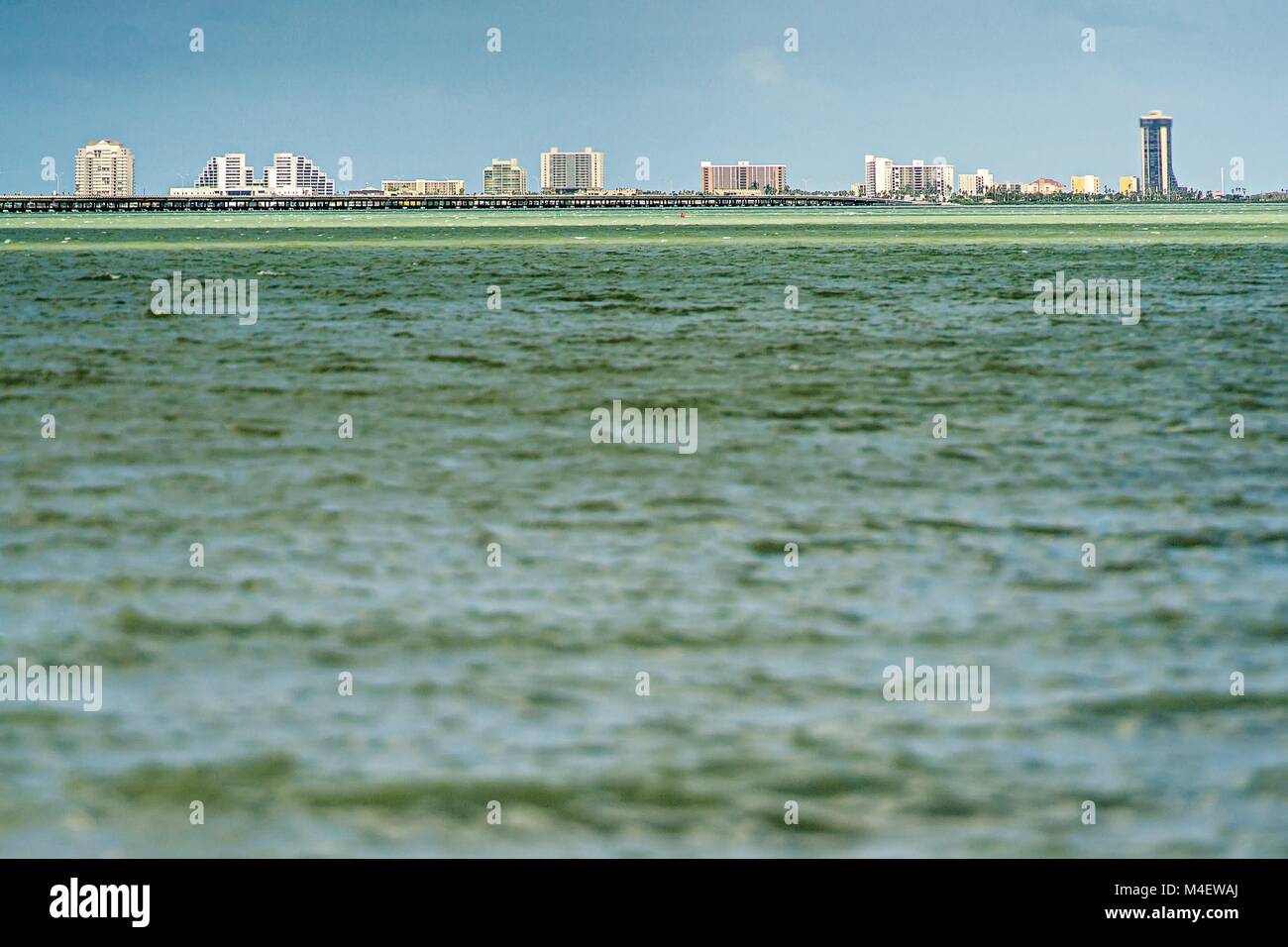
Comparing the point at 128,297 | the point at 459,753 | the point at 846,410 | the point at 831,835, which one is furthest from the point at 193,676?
the point at 128,297

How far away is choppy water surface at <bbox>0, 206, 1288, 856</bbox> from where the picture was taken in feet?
28.2

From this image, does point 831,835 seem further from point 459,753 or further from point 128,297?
point 128,297

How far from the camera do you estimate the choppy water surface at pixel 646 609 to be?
8.59 metres

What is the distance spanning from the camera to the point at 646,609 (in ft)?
39.5

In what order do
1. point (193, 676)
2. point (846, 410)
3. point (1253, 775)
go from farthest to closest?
1. point (846, 410)
2. point (193, 676)
3. point (1253, 775)

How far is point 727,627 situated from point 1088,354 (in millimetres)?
20123

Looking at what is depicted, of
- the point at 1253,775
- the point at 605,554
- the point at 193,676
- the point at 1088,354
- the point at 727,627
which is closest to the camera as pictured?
the point at 1253,775

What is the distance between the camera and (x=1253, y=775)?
8938mm

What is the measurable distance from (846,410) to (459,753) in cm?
1410

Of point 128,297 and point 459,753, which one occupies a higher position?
point 128,297
